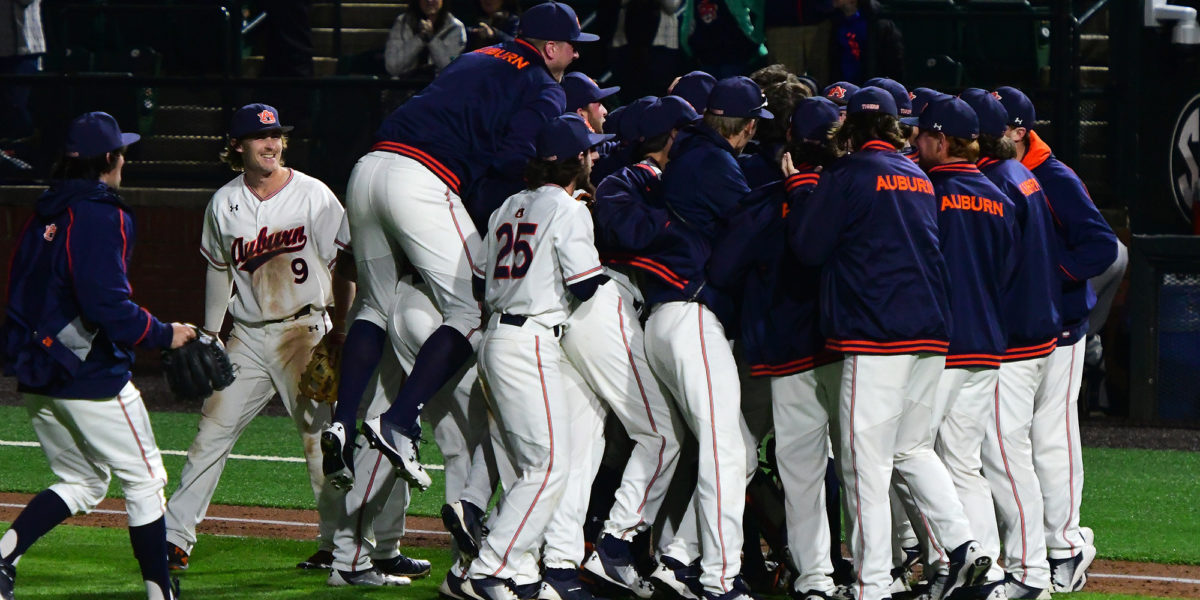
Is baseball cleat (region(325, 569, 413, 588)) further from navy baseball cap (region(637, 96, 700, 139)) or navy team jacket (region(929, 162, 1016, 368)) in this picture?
navy team jacket (region(929, 162, 1016, 368))

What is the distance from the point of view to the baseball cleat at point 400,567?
665cm

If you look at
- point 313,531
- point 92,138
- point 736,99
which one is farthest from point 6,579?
point 736,99

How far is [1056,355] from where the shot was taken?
6699 mm

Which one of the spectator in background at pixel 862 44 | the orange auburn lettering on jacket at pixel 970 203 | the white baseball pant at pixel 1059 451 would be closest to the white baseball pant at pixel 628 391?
the orange auburn lettering on jacket at pixel 970 203

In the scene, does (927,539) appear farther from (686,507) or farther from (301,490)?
(301,490)

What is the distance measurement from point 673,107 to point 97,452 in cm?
241

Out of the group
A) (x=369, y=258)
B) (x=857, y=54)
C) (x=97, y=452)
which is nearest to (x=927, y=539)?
(x=369, y=258)

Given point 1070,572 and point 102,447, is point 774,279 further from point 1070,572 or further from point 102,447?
point 102,447

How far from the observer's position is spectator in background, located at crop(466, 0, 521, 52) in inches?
444

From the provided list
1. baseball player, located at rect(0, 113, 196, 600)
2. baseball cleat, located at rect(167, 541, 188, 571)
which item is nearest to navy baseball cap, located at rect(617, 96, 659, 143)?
baseball player, located at rect(0, 113, 196, 600)

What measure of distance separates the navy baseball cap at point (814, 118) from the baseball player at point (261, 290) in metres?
2.11

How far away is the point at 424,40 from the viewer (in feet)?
39.5

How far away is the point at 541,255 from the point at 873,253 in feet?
3.81

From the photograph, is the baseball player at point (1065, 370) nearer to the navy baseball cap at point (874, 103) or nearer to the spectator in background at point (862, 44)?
the navy baseball cap at point (874, 103)
